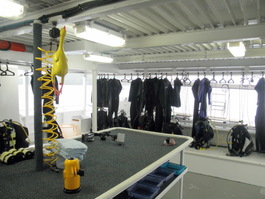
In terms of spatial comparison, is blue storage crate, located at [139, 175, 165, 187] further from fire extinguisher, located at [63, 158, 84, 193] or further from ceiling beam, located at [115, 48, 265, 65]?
ceiling beam, located at [115, 48, 265, 65]

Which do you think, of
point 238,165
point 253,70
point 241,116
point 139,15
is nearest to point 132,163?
point 139,15

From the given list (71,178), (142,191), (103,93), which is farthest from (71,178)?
(103,93)

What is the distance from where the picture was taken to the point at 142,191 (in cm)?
210

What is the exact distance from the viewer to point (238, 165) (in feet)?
13.3

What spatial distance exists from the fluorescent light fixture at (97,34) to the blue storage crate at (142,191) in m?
1.69

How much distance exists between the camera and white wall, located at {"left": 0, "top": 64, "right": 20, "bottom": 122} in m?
4.42

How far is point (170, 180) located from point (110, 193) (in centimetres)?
120

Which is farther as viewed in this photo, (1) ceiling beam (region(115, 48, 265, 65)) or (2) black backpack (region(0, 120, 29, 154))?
(1) ceiling beam (region(115, 48, 265, 65))

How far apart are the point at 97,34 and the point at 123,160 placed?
1401 mm

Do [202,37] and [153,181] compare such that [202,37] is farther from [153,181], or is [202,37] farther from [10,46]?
[10,46]

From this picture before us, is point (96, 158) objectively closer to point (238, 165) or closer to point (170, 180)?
point (170, 180)

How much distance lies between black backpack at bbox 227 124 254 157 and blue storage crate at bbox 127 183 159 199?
2808 millimetres

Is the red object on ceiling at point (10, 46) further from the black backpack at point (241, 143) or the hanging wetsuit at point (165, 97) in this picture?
the black backpack at point (241, 143)

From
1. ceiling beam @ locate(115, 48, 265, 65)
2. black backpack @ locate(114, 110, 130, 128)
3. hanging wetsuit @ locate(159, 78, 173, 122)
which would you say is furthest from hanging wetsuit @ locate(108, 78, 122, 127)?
hanging wetsuit @ locate(159, 78, 173, 122)
